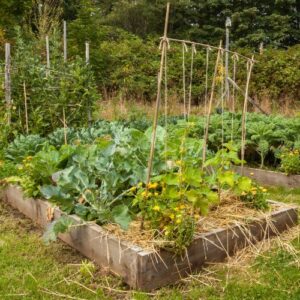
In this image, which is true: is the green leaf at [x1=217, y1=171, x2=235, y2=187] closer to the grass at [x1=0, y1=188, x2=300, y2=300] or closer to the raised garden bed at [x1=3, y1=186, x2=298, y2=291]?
the raised garden bed at [x1=3, y1=186, x2=298, y2=291]

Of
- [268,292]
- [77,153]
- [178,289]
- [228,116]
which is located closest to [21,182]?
[77,153]

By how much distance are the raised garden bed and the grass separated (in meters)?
0.06

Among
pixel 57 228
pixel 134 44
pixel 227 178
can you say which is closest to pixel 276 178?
pixel 227 178

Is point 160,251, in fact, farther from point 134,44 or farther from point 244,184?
point 134,44

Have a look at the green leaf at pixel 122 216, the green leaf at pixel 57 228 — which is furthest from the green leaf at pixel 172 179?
the green leaf at pixel 57 228

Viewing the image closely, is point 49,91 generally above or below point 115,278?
above

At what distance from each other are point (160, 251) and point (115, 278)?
367mm

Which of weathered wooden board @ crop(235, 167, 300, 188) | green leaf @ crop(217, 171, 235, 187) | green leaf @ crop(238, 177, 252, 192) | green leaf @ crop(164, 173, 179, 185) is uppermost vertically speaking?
green leaf @ crop(164, 173, 179, 185)

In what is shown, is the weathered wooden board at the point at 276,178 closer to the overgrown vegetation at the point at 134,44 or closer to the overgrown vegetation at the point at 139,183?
the overgrown vegetation at the point at 139,183

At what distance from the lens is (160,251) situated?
2.75 metres

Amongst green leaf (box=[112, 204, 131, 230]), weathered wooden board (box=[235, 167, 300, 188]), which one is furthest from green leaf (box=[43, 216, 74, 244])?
weathered wooden board (box=[235, 167, 300, 188])

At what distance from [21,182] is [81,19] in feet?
34.0

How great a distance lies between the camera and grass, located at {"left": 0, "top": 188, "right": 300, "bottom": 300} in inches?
106

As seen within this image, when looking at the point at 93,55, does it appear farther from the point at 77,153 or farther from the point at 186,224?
the point at 186,224
